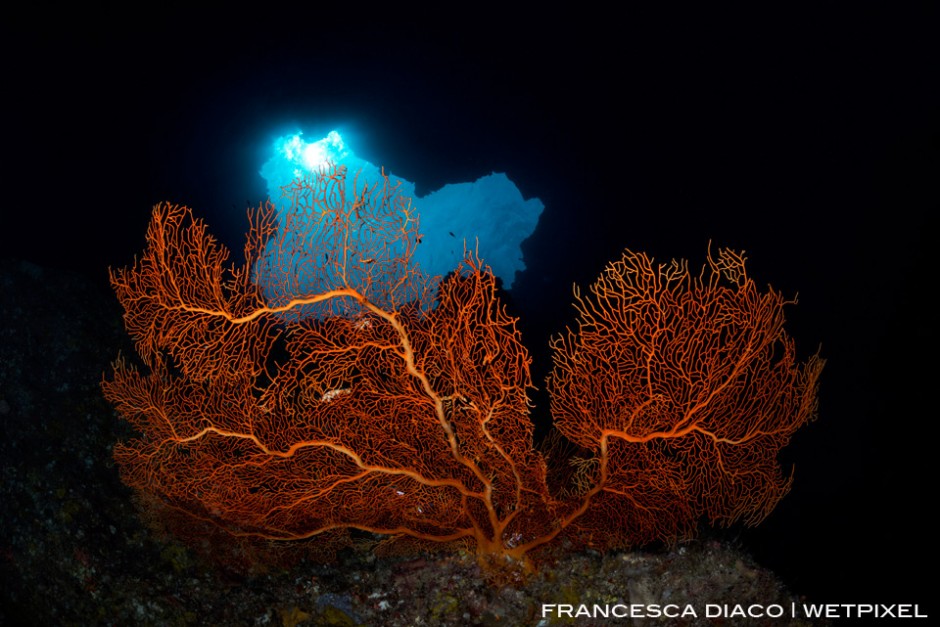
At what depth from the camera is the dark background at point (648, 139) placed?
24.6ft

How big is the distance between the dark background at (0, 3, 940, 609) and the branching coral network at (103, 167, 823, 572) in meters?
3.08

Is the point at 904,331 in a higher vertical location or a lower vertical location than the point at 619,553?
higher

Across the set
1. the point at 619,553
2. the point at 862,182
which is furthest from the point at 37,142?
the point at 862,182

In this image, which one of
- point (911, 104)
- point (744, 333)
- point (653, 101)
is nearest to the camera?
point (744, 333)

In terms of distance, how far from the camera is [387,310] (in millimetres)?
3332

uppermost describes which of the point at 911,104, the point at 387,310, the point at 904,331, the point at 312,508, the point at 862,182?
the point at 911,104

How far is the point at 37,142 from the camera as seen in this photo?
28.0ft

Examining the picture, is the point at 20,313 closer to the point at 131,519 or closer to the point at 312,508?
the point at 131,519

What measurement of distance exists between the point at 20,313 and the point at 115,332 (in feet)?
3.92

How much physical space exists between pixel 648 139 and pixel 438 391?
1250cm

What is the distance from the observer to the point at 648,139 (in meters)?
13.0

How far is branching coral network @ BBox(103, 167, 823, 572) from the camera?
325 cm

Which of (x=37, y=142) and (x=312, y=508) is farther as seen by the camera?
(x=37, y=142)

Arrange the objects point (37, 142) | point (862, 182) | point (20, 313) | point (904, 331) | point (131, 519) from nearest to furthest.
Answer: point (131, 519), point (20, 313), point (904, 331), point (37, 142), point (862, 182)
